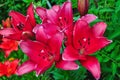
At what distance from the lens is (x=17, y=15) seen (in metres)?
1.53

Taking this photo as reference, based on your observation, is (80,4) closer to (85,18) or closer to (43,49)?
(85,18)

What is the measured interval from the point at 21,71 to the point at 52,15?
24 centimetres

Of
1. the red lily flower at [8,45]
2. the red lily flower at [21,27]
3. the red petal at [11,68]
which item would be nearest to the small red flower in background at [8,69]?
the red petal at [11,68]

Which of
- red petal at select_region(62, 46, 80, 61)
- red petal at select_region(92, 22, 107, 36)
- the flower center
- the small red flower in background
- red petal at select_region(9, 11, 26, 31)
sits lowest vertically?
the small red flower in background

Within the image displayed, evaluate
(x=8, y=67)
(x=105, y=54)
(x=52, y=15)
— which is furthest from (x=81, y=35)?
(x=8, y=67)

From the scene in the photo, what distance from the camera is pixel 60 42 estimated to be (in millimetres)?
1340

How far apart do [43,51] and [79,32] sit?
15cm

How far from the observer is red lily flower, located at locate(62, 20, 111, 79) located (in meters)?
1.32

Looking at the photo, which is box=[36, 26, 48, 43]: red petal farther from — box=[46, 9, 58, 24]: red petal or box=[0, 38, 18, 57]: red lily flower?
box=[0, 38, 18, 57]: red lily flower

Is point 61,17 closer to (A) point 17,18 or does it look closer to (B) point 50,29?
(B) point 50,29

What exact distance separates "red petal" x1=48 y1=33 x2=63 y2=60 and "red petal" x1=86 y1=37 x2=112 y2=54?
114 millimetres

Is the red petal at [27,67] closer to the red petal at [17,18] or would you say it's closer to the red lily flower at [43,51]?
the red lily flower at [43,51]

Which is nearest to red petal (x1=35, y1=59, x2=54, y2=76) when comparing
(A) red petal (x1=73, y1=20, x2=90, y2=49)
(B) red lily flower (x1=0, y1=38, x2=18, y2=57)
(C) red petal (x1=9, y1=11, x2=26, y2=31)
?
(A) red petal (x1=73, y1=20, x2=90, y2=49)

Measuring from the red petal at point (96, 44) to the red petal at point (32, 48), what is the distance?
6.7 inches
